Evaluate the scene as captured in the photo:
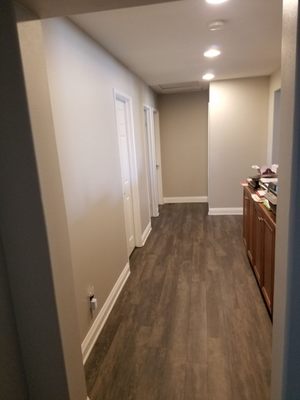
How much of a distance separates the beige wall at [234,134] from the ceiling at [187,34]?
0.97 meters

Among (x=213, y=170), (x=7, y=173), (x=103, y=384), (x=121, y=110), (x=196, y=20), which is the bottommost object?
(x=103, y=384)

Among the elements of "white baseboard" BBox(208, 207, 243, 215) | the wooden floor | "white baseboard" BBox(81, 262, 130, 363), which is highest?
"white baseboard" BBox(208, 207, 243, 215)

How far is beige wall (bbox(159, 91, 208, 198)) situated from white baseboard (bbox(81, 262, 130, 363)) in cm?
348

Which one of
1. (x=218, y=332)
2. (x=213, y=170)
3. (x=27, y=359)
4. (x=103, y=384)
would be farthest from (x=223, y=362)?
(x=213, y=170)

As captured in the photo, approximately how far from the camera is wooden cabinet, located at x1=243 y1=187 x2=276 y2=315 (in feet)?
7.20

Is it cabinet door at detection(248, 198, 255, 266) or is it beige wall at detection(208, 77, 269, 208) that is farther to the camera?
beige wall at detection(208, 77, 269, 208)

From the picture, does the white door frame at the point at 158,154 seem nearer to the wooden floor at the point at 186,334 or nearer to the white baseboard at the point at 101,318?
the wooden floor at the point at 186,334

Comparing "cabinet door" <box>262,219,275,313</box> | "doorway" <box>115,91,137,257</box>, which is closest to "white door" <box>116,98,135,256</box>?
"doorway" <box>115,91,137,257</box>

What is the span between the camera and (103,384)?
1820mm

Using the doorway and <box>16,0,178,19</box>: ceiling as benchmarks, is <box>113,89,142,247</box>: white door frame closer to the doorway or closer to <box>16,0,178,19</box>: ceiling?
the doorway

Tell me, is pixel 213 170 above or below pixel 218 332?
above

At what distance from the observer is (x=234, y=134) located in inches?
196

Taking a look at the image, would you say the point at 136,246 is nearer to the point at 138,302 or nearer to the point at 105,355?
the point at 138,302

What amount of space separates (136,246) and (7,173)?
9.81 ft
